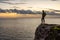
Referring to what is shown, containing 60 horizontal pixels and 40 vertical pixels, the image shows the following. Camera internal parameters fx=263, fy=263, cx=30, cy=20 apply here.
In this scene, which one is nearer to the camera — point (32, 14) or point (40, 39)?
point (40, 39)

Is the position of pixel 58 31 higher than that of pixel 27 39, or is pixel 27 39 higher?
pixel 58 31

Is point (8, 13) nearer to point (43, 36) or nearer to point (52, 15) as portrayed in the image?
point (52, 15)

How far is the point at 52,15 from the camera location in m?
105

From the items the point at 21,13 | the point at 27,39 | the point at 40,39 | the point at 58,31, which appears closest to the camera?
the point at 58,31

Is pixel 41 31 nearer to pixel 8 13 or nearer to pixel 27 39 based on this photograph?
pixel 27 39

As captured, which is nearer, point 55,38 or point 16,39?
point 55,38

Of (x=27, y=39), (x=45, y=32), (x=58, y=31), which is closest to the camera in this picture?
(x=58, y=31)

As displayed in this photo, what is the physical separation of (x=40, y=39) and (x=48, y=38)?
1929mm

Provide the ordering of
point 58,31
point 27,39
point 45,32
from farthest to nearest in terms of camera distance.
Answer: point 27,39 → point 45,32 → point 58,31

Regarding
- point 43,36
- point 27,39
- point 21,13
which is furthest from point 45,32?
point 21,13

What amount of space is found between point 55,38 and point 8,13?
309ft

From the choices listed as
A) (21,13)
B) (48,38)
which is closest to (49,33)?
(48,38)

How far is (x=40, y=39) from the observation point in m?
13.8

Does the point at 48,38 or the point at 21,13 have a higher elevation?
the point at 48,38
